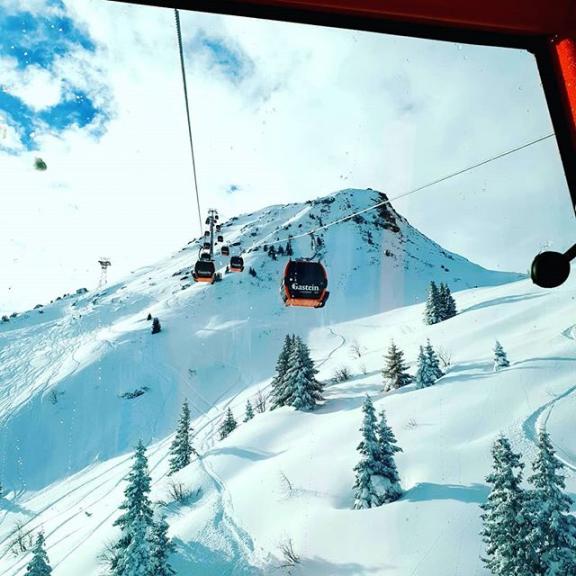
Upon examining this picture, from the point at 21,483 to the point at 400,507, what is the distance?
3483 cm

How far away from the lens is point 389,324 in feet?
206

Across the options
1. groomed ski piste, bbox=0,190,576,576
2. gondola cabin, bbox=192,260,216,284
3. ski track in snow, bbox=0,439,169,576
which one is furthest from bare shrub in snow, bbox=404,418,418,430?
ski track in snow, bbox=0,439,169,576

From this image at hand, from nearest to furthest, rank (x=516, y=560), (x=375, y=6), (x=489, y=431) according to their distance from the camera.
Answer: (x=375, y=6) → (x=516, y=560) → (x=489, y=431)

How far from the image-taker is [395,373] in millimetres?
33500

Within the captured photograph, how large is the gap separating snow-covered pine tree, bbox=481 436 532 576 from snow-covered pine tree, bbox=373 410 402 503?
6.34m

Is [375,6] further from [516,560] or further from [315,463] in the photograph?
[315,463]

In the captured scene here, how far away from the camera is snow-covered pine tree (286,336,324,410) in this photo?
1353 inches

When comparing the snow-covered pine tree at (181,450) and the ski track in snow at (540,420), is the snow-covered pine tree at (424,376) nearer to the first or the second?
the ski track in snow at (540,420)

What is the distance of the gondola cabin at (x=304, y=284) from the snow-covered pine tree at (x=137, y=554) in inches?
521

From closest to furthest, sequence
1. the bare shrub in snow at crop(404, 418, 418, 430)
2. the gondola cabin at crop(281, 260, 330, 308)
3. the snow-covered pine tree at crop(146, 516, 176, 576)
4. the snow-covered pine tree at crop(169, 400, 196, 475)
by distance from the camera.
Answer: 1. the gondola cabin at crop(281, 260, 330, 308)
2. the snow-covered pine tree at crop(146, 516, 176, 576)
3. the bare shrub in snow at crop(404, 418, 418, 430)
4. the snow-covered pine tree at crop(169, 400, 196, 475)

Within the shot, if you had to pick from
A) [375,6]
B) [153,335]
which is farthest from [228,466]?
[153,335]

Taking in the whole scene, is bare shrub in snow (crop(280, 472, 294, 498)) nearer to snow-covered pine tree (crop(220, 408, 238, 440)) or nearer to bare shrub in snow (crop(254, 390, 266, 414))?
snow-covered pine tree (crop(220, 408, 238, 440))

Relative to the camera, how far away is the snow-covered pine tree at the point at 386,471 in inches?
736

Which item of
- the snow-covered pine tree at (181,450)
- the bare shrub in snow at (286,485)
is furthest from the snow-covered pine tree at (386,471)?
the snow-covered pine tree at (181,450)
